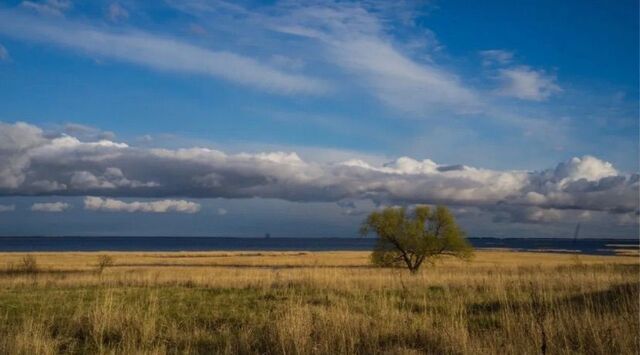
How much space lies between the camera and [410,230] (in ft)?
152

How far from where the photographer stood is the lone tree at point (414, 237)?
46.2 meters

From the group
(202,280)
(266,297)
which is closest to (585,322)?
(266,297)

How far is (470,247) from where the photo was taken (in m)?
48.7

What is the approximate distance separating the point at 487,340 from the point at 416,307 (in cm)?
504

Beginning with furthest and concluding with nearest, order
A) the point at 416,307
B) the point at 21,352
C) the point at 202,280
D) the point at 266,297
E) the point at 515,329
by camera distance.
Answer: the point at 202,280 → the point at 266,297 → the point at 416,307 → the point at 515,329 → the point at 21,352

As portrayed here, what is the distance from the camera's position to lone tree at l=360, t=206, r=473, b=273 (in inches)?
1820

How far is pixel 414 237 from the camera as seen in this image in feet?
152

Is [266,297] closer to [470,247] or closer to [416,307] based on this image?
[416,307]

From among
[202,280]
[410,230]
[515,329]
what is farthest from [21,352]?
[410,230]

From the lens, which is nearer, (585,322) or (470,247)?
(585,322)

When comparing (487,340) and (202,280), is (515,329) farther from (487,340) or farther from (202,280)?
(202,280)

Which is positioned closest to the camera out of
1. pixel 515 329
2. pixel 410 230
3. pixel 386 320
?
pixel 515 329

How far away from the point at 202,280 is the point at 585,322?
17.0 metres

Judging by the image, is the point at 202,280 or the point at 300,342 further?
the point at 202,280
